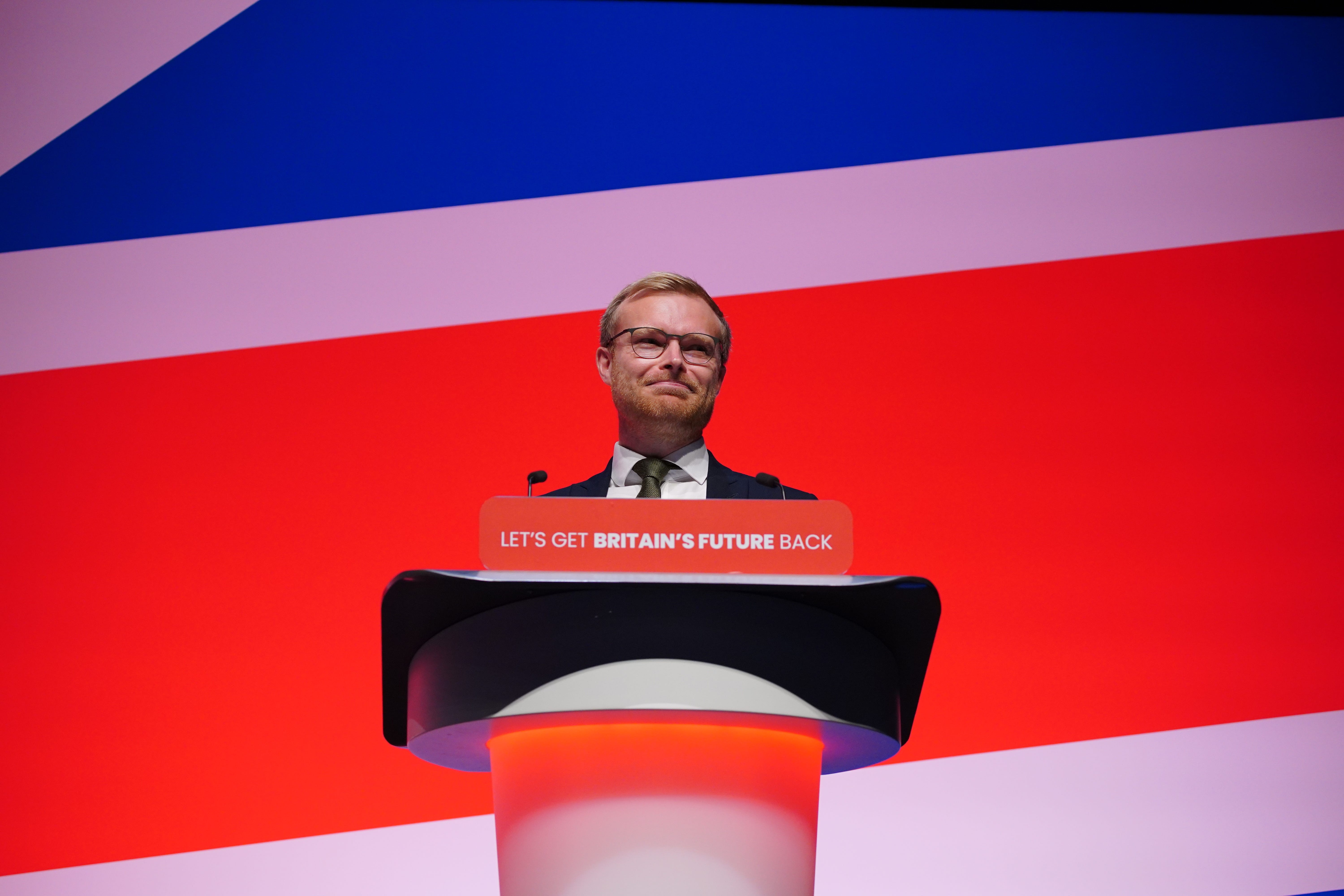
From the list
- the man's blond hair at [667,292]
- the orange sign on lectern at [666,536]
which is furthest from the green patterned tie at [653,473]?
the orange sign on lectern at [666,536]

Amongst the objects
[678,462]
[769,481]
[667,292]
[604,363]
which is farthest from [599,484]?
[769,481]

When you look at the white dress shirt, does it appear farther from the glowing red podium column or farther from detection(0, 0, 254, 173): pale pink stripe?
detection(0, 0, 254, 173): pale pink stripe

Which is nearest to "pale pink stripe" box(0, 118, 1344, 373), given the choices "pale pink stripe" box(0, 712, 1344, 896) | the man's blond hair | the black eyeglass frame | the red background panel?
the red background panel

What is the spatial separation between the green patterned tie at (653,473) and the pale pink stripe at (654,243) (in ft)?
2.70

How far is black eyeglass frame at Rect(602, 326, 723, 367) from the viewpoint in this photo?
76.9 inches

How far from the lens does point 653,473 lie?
1.87 meters

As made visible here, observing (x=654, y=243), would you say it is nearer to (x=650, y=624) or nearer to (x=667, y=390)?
(x=667, y=390)

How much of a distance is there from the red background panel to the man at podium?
0.44m

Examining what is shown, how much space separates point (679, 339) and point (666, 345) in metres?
0.03

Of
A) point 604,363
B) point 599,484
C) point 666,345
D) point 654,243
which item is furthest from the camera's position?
point 654,243

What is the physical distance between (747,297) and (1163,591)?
47.6 inches

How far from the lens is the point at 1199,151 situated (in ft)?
9.12

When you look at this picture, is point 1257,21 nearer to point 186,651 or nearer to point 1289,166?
point 1289,166

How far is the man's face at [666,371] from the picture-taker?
1961mm
